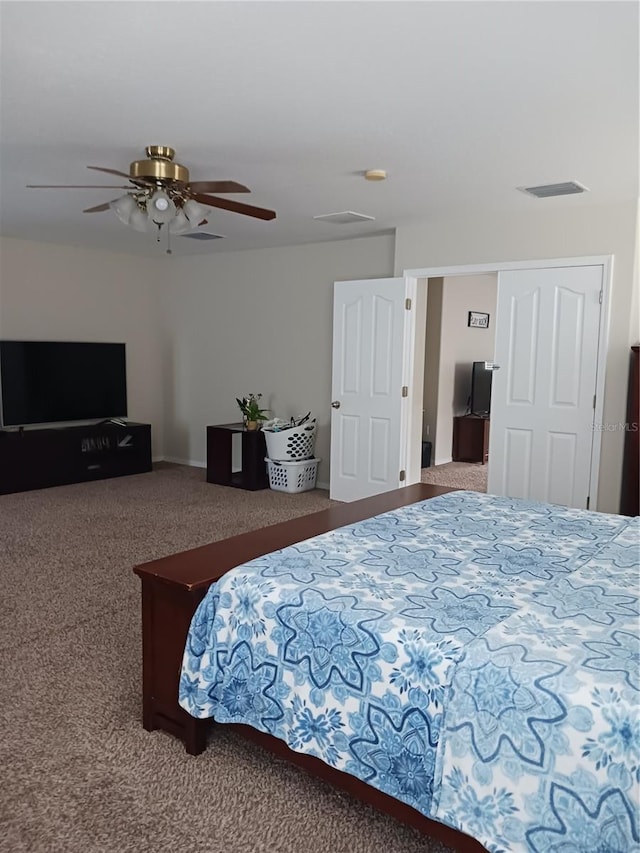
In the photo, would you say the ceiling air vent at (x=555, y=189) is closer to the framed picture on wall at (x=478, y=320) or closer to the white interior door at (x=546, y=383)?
the white interior door at (x=546, y=383)

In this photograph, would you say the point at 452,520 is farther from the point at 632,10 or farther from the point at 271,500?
the point at 271,500

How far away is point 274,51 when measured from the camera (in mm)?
2258

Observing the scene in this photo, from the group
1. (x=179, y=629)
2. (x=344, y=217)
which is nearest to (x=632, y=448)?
(x=344, y=217)

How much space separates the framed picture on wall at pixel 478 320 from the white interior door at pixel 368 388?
2.90 m

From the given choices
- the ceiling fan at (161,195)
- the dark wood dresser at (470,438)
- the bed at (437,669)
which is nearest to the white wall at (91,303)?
the ceiling fan at (161,195)

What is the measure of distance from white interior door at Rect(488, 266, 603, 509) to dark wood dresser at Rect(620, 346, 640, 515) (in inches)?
9.0

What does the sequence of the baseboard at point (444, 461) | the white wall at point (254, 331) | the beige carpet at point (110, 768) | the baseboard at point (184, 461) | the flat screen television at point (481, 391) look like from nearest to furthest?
the beige carpet at point (110, 768) < the white wall at point (254, 331) < the baseboard at point (184, 461) < the baseboard at point (444, 461) < the flat screen television at point (481, 391)

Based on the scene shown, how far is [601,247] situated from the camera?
429cm

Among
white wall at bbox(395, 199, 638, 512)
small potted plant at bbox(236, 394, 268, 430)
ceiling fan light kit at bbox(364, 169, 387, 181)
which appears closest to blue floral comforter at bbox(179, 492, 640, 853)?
white wall at bbox(395, 199, 638, 512)

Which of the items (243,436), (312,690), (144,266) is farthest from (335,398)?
(312,690)

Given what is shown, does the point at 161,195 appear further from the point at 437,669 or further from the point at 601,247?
the point at 601,247

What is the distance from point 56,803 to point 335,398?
419 cm

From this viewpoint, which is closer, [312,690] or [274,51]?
[312,690]

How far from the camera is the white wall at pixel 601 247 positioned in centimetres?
422
